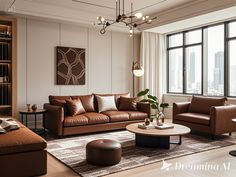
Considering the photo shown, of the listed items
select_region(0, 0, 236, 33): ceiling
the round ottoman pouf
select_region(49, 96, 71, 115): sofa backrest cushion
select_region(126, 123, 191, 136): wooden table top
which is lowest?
the round ottoman pouf

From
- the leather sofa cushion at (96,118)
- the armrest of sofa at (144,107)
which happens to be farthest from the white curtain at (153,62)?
the leather sofa cushion at (96,118)

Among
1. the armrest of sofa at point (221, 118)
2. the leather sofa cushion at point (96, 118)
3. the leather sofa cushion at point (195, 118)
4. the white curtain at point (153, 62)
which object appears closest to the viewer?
the armrest of sofa at point (221, 118)

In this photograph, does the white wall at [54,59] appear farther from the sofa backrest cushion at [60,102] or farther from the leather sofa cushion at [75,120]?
the leather sofa cushion at [75,120]

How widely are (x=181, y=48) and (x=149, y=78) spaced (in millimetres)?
1384

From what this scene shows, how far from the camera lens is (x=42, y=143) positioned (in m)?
3.02

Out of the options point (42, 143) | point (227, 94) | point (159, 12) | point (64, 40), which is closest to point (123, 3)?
point (159, 12)

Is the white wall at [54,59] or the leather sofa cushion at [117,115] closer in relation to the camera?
the leather sofa cushion at [117,115]

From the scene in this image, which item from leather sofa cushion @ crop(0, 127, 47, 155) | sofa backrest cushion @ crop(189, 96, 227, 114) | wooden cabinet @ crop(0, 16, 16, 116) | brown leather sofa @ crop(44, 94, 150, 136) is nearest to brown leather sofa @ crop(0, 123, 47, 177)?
leather sofa cushion @ crop(0, 127, 47, 155)

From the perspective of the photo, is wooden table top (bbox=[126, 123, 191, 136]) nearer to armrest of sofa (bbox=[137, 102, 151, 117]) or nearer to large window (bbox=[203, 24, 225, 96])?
armrest of sofa (bbox=[137, 102, 151, 117])

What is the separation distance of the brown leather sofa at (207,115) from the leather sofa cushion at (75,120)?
7.14 ft

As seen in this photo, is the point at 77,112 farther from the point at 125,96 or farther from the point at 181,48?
the point at 181,48

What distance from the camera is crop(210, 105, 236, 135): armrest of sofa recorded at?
4.75m

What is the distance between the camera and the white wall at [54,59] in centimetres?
588

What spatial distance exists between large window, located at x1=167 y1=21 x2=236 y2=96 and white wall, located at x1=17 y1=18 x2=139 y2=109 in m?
1.50
